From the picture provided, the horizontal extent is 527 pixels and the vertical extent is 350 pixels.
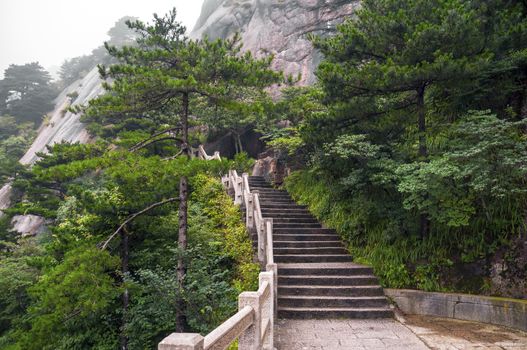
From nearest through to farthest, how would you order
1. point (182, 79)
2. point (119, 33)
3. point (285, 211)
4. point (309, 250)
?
point (182, 79), point (309, 250), point (285, 211), point (119, 33)

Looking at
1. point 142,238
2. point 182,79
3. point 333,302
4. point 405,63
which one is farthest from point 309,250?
point 182,79

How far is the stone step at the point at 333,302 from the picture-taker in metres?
6.93

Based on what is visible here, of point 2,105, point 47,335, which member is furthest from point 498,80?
point 2,105

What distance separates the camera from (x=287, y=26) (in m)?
25.2

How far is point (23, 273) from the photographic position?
439 inches

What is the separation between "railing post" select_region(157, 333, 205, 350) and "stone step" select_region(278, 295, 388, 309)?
5336 millimetres

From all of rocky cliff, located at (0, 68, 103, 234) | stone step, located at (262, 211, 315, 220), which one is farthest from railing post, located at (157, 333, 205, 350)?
rocky cliff, located at (0, 68, 103, 234)

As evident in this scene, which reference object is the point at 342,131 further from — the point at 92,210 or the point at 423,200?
the point at 92,210

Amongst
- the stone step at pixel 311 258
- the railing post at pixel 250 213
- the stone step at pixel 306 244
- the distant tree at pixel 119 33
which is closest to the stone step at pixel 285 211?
the railing post at pixel 250 213

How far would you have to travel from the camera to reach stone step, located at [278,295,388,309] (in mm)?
6930

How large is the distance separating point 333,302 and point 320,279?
714mm

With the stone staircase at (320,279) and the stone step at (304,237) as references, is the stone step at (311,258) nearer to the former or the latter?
the stone staircase at (320,279)

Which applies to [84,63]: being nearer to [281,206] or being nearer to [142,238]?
[281,206]

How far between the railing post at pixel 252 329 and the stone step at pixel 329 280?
4.18 meters
